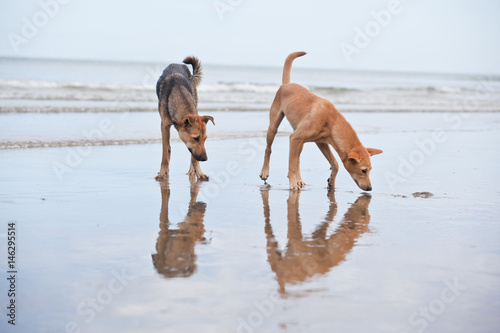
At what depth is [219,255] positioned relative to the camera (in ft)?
16.0

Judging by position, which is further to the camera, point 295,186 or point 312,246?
point 295,186

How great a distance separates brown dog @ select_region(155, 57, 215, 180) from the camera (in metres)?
8.23

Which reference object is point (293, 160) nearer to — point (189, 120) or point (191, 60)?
point (189, 120)

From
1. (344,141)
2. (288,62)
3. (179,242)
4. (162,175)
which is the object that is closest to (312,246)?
(179,242)

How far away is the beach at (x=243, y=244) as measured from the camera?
3.72 metres

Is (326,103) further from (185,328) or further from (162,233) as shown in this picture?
(185,328)

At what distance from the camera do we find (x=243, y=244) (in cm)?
526

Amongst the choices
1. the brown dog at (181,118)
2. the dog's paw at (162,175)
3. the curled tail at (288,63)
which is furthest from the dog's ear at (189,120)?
the curled tail at (288,63)

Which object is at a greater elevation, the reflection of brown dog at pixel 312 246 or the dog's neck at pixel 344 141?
the dog's neck at pixel 344 141

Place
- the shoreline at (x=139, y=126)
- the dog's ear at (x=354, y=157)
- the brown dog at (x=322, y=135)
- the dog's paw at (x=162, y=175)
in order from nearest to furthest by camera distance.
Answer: the dog's ear at (x=354, y=157) → the brown dog at (x=322, y=135) → the dog's paw at (x=162, y=175) → the shoreline at (x=139, y=126)

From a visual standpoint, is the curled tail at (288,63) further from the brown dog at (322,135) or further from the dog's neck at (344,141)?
the dog's neck at (344,141)

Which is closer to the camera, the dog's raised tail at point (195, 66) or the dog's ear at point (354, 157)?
the dog's ear at point (354, 157)

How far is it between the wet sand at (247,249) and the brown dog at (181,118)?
385 mm

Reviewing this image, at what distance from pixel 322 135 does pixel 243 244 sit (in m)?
3.04
